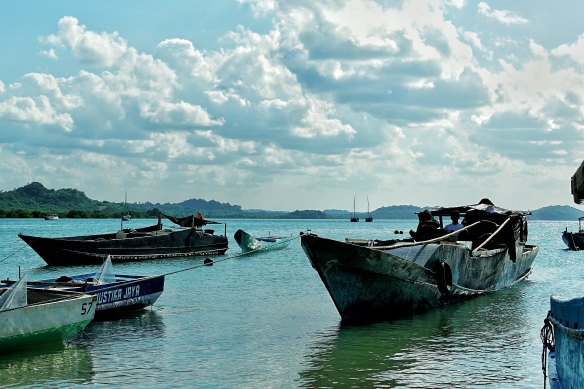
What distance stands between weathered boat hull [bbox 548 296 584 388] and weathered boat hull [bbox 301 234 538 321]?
31.2ft

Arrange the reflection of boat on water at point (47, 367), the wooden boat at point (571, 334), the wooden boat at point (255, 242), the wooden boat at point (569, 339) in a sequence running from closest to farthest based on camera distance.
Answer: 1. the wooden boat at point (571, 334)
2. the wooden boat at point (569, 339)
3. the reflection of boat on water at point (47, 367)
4. the wooden boat at point (255, 242)

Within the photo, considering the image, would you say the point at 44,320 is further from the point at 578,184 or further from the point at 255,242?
the point at 255,242

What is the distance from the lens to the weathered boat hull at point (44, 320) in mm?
15531

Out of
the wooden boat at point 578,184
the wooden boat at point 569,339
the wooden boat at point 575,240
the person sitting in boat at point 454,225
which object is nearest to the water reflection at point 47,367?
the wooden boat at point 569,339

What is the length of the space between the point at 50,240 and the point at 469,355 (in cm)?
3462

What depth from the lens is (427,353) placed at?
17391 millimetres

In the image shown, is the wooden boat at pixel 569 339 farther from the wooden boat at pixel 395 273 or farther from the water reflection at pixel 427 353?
the wooden boat at pixel 395 273

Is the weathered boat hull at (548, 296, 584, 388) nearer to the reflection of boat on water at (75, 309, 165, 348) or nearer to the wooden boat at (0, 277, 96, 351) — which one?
the reflection of boat on water at (75, 309, 165, 348)

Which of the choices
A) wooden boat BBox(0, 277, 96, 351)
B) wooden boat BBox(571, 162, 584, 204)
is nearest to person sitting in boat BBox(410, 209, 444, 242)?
wooden boat BBox(0, 277, 96, 351)

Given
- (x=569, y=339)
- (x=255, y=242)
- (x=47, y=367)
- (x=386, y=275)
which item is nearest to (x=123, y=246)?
(x=255, y=242)

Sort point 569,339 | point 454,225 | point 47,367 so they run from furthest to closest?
point 454,225 < point 47,367 < point 569,339

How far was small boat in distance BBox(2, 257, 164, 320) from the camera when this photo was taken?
20.7 meters

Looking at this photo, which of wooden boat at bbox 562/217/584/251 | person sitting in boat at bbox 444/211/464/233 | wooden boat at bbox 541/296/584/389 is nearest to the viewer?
wooden boat at bbox 541/296/584/389

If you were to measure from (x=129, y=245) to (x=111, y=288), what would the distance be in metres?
27.3
